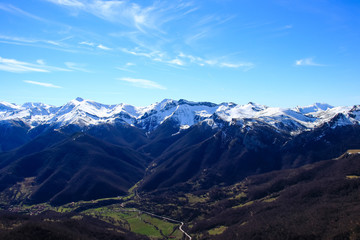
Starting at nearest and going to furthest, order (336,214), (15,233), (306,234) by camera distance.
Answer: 1. (15,233)
2. (306,234)
3. (336,214)

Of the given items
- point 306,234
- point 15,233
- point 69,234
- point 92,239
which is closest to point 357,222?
point 306,234

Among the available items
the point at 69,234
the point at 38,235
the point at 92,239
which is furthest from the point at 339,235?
the point at 38,235

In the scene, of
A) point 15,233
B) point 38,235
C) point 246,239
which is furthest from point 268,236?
point 15,233

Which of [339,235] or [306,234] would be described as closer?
[339,235]

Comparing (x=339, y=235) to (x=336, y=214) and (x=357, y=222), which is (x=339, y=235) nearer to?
(x=357, y=222)

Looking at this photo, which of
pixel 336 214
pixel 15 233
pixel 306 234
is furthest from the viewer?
pixel 336 214

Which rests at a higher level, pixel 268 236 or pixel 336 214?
pixel 336 214

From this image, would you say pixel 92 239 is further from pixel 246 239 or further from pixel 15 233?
pixel 246 239

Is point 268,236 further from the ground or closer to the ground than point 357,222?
closer to the ground

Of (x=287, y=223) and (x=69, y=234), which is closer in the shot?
(x=69, y=234)
